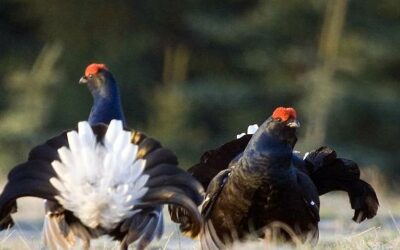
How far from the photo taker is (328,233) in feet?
24.1

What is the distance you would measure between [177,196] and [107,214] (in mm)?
319

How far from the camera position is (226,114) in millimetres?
18859

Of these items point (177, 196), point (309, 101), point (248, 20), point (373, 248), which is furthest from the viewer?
point (248, 20)

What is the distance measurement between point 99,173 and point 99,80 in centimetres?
119

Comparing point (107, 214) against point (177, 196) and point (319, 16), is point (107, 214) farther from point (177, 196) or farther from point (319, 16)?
point (319, 16)

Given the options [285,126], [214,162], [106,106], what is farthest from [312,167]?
[106,106]

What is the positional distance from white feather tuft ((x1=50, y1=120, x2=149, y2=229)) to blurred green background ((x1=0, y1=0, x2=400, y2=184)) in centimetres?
1201

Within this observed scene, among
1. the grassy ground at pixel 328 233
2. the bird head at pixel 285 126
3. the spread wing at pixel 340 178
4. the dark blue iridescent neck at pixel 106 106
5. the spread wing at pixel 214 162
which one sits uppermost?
the dark blue iridescent neck at pixel 106 106

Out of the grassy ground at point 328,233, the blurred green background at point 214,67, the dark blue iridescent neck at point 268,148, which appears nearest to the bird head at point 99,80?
the grassy ground at point 328,233

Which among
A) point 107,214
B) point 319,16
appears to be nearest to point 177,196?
point 107,214

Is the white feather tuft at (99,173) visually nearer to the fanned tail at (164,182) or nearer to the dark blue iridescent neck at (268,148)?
the fanned tail at (164,182)

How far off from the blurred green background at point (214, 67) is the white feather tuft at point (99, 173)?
1201 cm

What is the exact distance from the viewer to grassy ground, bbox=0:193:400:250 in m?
5.77

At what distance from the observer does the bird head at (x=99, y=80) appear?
6120mm
